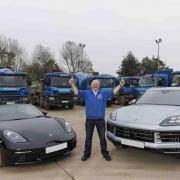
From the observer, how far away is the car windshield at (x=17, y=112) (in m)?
8.14

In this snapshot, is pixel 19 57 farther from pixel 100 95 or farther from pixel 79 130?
pixel 100 95

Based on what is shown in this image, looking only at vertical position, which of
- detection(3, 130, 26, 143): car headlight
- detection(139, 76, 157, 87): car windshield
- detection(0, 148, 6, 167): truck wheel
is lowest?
detection(0, 148, 6, 167): truck wheel

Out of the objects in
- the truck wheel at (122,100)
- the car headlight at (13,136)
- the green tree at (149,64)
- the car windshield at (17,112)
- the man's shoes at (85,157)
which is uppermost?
the green tree at (149,64)

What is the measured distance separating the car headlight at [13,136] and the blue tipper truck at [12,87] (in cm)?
1223

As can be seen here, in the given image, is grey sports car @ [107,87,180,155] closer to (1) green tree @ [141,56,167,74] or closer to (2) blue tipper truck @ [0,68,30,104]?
(2) blue tipper truck @ [0,68,30,104]

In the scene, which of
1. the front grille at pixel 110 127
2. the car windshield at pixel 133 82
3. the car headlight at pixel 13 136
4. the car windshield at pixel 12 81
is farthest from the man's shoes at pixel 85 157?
the car windshield at pixel 133 82

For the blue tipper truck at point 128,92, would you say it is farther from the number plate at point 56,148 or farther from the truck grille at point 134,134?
the number plate at point 56,148

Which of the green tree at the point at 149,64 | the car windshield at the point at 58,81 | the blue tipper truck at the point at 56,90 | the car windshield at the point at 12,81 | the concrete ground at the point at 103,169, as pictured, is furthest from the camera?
the green tree at the point at 149,64

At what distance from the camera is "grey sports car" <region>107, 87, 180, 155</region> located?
6.47 m

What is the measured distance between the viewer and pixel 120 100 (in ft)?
82.1

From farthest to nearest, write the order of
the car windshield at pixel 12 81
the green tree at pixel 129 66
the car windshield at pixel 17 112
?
the green tree at pixel 129 66
the car windshield at pixel 12 81
the car windshield at pixel 17 112

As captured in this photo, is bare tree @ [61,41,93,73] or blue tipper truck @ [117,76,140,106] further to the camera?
bare tree @ [61,41,93,73]

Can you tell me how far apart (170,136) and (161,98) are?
193cm

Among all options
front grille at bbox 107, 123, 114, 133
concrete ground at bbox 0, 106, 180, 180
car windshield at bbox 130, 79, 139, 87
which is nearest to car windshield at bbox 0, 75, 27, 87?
car windshield at bbox 130, 79, 139, 87
